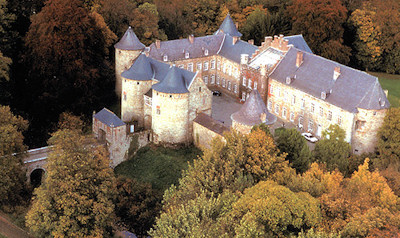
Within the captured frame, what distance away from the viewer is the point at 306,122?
59312mm

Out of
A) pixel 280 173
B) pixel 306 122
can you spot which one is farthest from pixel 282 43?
pixel 280 173

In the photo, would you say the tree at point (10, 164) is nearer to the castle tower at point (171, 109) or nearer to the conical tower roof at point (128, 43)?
the castle tower at point (171, 109)

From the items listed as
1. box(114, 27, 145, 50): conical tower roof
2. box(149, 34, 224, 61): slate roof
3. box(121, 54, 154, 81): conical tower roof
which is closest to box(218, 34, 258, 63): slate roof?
box(149, 34, 224, 61): slate roof

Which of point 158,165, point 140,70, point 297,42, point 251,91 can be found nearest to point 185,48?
point 251,91

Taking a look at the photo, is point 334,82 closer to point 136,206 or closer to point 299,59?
point 299,59

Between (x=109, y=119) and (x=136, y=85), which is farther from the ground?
(x=136, y=85)

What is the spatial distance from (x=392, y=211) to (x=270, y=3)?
55073 mm

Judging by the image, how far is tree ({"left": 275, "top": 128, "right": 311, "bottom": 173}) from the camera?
47.5 metres

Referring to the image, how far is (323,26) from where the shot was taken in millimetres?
75938

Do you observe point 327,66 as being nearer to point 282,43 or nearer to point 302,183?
point 282,43

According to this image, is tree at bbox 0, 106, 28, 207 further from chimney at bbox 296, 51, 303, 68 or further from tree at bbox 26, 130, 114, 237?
chimney at bbox 296, 51, 303, 68

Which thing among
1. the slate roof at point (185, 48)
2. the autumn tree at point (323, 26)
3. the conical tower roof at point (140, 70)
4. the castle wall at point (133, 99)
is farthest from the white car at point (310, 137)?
the autumn tree at point (323, 26)

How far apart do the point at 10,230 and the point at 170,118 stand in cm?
1675

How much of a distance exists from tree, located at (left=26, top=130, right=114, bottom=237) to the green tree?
17.7 metres
